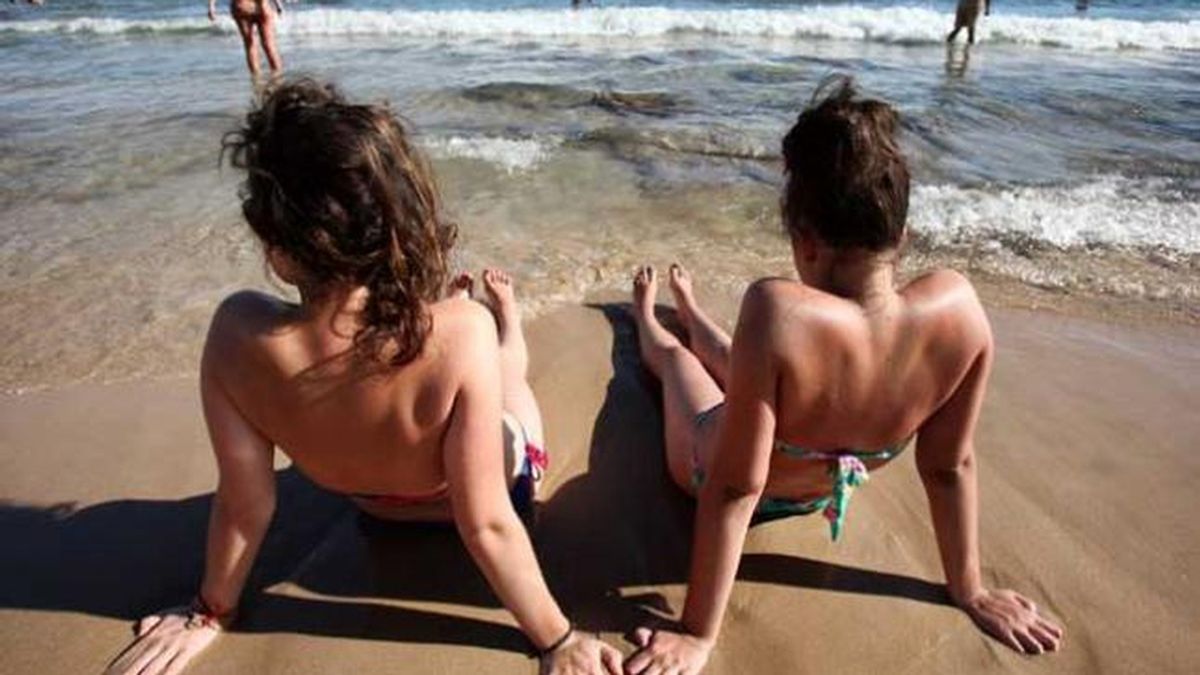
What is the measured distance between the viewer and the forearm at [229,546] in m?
1.93

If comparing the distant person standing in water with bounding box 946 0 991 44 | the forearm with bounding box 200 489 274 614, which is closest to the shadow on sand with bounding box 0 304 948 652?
the forearm with bounding box 200 489 274 614

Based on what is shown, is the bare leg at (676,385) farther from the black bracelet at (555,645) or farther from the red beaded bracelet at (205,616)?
the red beaded bracelet at (205,616)

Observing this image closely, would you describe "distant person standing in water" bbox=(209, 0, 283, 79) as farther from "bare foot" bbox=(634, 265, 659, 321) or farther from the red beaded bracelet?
the red beaded bracelet

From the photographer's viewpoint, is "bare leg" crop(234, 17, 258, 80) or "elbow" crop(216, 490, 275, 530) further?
"bare leg" crop(234, 17, 258, 80)

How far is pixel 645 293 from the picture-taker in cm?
356

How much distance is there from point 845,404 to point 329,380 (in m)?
1.08

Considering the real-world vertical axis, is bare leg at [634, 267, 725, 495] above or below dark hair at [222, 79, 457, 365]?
below

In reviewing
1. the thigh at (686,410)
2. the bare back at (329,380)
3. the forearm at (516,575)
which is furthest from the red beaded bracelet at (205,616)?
the thigh at (686,410)

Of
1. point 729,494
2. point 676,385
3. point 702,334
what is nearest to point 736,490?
point 729,494

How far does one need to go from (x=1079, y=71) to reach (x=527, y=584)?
1130 cm

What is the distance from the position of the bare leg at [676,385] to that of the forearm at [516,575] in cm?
62

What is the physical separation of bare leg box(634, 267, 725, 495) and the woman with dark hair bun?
350mm

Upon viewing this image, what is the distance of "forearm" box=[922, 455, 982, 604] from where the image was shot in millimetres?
2047

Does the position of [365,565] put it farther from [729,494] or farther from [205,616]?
[729,494]
